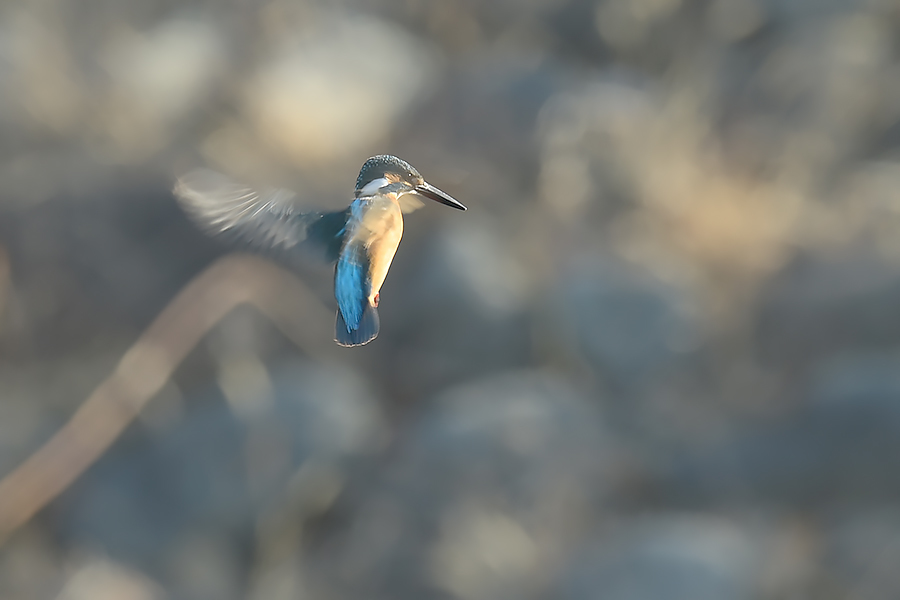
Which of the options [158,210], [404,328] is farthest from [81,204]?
[404,328]

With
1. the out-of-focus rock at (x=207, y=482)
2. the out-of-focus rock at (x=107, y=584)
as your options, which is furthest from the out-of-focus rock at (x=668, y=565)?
the out-of-focus rock at (x=107, y=584)

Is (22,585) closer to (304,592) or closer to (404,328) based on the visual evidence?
(304,592)

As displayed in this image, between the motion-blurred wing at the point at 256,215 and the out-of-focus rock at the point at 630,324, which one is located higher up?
the out-of-focus rock at the point at 630,324

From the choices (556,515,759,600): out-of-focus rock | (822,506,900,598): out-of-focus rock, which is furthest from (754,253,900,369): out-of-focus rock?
(556,515,759,600): out-of-focus rock

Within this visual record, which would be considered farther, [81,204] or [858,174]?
[858,174]

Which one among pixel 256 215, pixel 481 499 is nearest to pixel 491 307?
pixel 481 499

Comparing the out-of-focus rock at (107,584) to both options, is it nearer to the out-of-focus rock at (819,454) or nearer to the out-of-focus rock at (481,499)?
the out-of-focus rock at (481,499)

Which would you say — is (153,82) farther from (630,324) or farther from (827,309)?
(827,309)
